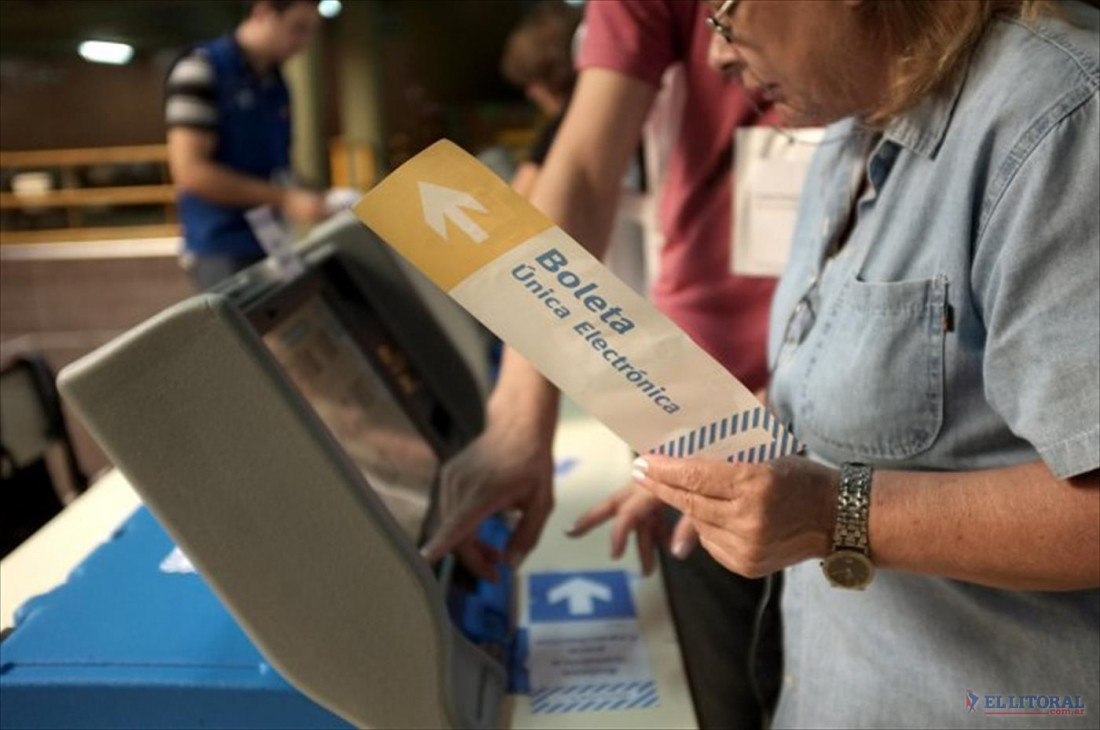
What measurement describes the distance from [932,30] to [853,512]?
1.28 ft

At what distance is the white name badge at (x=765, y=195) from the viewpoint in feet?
4.04

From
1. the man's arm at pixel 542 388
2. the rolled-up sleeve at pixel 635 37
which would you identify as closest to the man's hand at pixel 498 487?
the man's arm at pixel 542 388

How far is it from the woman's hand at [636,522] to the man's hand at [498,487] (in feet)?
0.33

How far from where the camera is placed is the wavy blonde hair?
72cm

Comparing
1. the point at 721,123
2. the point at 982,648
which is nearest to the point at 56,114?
the point at 721,123

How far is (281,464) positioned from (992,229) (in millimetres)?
550

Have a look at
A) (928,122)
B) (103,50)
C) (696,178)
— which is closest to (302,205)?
(103,50)

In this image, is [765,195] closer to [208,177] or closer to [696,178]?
[696,178]

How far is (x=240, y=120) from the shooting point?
8.43 feet

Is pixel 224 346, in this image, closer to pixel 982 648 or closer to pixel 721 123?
pixel 982 648

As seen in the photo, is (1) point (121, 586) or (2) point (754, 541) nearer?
(2) point (754, 541)

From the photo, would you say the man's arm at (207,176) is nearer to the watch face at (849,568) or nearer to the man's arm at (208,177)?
the man's arm at (208,177)

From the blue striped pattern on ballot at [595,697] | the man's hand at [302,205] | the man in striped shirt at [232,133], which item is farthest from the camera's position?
the man's hand at [302,205]

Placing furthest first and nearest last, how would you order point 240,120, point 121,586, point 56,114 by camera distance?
point 240,120, point 56,114, point 121,586
